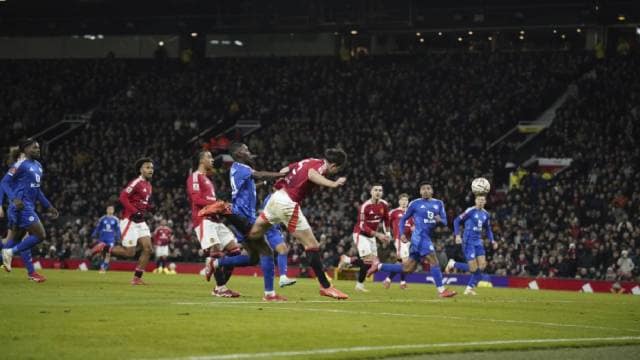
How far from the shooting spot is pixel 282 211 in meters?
19.1

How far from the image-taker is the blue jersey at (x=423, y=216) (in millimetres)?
26688

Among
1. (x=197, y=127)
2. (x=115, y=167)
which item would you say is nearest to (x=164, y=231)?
(x=115, y=167)

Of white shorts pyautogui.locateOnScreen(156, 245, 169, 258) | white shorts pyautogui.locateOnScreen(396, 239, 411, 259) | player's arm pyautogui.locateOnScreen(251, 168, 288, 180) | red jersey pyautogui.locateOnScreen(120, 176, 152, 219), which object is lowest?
white shorts pyautogui.locateOnScreen(156, 245, 169, 258)

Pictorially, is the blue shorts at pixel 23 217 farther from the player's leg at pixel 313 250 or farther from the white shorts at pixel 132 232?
the player's leg at pixel 313 250

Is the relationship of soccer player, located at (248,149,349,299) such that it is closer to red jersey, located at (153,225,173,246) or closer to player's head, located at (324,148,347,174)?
player's head, located at (324,148,347,174)

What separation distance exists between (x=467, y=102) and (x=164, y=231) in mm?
17973

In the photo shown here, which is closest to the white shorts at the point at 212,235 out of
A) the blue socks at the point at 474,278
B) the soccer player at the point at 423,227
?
the soccer player at the point at 423,227

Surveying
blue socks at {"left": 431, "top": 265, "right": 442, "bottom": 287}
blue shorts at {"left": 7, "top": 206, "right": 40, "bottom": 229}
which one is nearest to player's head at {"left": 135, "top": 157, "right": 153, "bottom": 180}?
blue shorts at {"left": 7, "top": 206, "right": 40, "bottom": 229}

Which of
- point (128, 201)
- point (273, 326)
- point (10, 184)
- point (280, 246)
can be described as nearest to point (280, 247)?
point (280, 246)

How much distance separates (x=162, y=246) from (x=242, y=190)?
832 inches

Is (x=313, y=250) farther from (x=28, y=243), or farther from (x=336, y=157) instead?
(x=28, y=243)

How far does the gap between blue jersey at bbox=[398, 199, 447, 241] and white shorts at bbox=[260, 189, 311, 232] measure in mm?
7867

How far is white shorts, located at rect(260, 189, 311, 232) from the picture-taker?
1914cm

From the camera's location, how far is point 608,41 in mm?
56438
